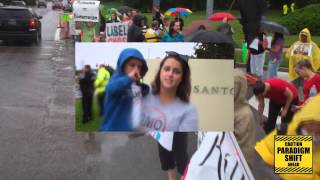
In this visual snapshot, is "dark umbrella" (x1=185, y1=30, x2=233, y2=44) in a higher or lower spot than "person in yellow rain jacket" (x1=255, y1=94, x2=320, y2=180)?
higher

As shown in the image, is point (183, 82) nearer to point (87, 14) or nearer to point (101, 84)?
point (101, 84)

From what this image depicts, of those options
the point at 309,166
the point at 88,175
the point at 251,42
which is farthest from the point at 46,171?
the point at 309,166

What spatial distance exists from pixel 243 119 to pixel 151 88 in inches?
26.5

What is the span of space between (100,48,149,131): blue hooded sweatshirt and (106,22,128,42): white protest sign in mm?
433

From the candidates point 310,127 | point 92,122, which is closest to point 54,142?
point 92,122

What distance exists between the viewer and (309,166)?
296 centimetres

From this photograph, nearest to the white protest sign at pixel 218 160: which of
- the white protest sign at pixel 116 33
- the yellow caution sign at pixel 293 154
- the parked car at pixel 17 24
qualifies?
the yellow caution sign at pixel 293 154

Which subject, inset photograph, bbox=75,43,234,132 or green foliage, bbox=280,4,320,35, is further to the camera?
green foliage, bbox=280,4,320,35

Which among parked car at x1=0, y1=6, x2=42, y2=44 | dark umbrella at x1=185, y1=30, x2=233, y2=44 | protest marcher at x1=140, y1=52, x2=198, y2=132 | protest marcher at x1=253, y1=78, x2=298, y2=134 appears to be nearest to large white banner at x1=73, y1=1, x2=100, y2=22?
protest marcher at x1=253, y1=78, x2=298, y2=134

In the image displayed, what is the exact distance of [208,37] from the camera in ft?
10.2

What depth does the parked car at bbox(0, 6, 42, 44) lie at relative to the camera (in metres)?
22.5

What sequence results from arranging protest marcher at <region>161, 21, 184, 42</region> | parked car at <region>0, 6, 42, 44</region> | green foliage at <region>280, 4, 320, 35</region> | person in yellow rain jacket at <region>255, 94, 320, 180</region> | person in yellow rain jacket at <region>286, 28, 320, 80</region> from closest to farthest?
person in yellow rain jacket at <region>255, 94, 320, 180</region>
protest marcher at <region>161, 21, 184, 42</region>
person in yellow rain jacket at <region>286, 28, 320, 80</region>
parked car at <region>0, 6, 42, 44</region>
green foliage at <region>280, 4, 320, 35</region>

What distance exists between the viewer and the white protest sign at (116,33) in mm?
3435

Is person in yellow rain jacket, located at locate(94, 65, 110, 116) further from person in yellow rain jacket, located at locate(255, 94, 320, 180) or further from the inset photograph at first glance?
person in yellow rain jacket, located at locate(255, 94, 320, 180)
